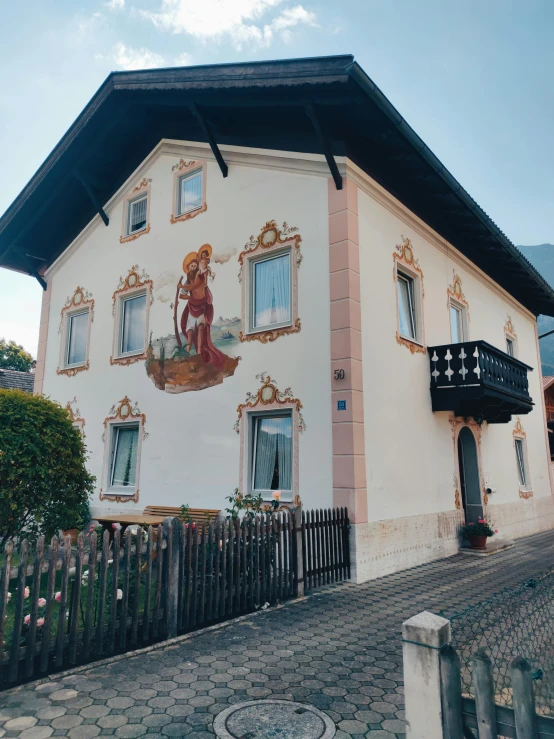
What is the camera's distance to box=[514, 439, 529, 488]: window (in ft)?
54.1

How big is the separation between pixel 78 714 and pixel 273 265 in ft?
27.6

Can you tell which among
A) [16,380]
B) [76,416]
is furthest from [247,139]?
Result: [16,380]

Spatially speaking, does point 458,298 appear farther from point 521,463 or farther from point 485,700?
point 485,700

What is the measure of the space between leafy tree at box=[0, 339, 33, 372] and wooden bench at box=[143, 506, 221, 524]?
2693 cm

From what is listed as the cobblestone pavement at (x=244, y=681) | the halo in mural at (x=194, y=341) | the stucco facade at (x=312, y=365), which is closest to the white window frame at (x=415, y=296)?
the stucco facade at (x=312, y=365)

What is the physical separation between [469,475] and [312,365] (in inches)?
252

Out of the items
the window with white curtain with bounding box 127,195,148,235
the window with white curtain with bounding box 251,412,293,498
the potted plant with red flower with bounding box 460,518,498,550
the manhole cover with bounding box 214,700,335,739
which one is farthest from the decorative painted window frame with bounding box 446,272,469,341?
the manhole cover with bounding box 214,700,335,739

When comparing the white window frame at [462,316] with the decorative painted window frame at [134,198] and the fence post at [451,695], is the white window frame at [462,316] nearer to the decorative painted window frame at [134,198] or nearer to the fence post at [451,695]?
the decorative painted window frame at [134,198]

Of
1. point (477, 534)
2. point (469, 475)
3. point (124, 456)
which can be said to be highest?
point (124, 456)

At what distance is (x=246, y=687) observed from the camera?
4.37 metres

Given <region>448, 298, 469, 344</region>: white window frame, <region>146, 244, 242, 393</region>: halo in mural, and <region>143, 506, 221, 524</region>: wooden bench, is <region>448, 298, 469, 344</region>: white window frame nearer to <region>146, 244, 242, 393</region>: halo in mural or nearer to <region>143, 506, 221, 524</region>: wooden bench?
<region>146, 244, 242, 393</region>: halo in mural

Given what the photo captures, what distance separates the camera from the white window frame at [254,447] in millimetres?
9508

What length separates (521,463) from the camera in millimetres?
16703

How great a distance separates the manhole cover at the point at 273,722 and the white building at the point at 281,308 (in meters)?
4.75
